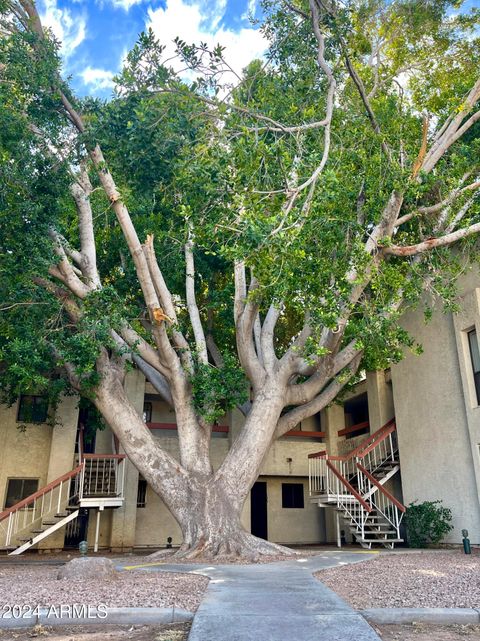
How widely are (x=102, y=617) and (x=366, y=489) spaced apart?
12063 millimetres

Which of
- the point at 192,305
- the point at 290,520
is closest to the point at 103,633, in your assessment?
the point at 192,305

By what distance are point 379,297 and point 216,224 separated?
173 inches

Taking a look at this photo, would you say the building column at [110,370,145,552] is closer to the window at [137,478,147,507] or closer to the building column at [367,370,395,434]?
the window at [137,478,147,507]

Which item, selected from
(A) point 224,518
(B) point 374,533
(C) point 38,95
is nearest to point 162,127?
(C) point 38,95

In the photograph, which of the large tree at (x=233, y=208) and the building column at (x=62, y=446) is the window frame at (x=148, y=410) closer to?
the building column at (x=62, y=446)

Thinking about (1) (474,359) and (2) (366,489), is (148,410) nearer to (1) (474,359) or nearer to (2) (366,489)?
(2) (366,489)

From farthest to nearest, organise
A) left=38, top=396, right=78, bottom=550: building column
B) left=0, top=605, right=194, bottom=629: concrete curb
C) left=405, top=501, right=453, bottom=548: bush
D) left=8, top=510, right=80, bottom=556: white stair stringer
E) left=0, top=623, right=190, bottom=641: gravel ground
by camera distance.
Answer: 1. left=38, top=396, right=78, bottom=550: building column
2. left=8, top=510, right=80, bottom=556: white stair stringer
3. left=405, top=501, right=453, bottom=548: bush
4. left=0, top=605, right=194, bottom=629: concrete curb
5. left=0, top=623, right=190, bottom=641: gravel ground

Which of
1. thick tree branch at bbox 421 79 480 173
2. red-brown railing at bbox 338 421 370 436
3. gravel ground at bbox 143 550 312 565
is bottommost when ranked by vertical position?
gravel ground at bbox 143 550 312 565

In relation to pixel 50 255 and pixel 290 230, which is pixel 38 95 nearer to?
pixel 50 255

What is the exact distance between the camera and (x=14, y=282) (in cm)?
1036

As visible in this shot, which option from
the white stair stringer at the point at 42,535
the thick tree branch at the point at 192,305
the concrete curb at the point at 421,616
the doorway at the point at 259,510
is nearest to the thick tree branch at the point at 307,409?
the thick tree branch at the point at 192,305

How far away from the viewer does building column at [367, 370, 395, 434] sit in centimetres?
1730

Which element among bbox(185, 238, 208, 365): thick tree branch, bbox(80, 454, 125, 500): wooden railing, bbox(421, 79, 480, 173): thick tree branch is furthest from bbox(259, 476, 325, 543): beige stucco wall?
bbox(421, 79, 480, 173): thick tree branch

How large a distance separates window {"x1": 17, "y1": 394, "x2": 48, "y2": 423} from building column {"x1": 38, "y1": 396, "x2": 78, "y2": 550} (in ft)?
1.89
